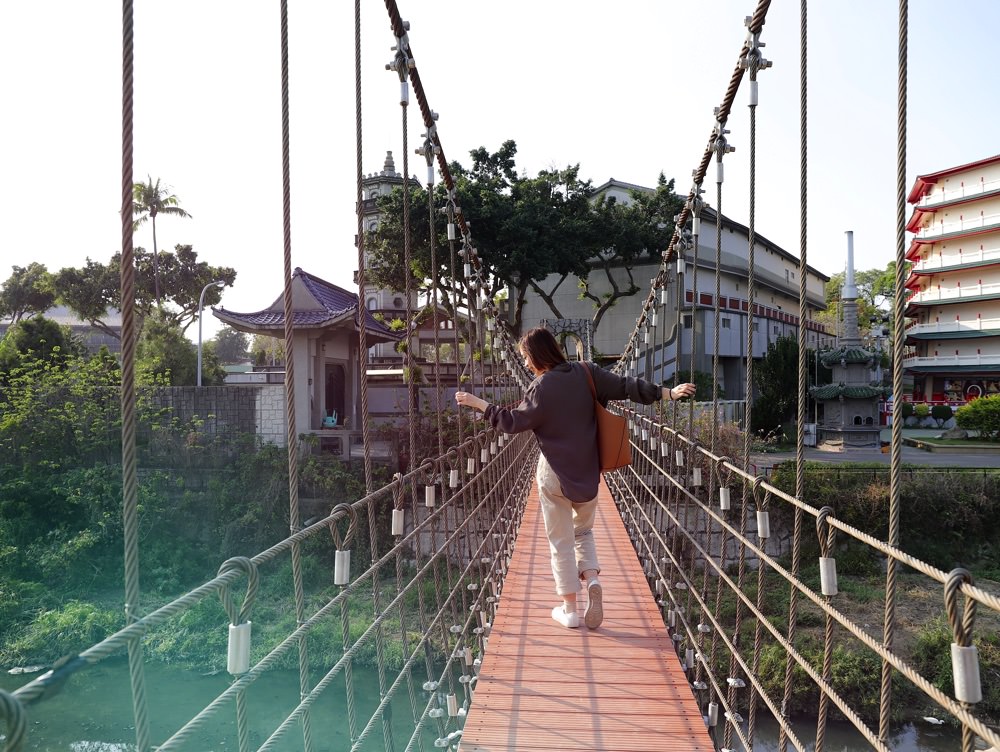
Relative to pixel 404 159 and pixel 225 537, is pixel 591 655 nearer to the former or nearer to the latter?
pixel 404 159

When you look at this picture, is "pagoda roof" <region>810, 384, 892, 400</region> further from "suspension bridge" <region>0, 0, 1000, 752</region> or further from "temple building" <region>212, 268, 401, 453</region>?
"suspension bridge" <region>0, 0, 1000, 752</region>

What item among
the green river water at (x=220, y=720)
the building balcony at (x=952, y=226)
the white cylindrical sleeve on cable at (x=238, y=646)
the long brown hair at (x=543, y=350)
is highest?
the building balcony at (x=952, y=226)

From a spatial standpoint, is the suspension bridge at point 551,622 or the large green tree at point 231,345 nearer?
the suspension bridge at point 551,622

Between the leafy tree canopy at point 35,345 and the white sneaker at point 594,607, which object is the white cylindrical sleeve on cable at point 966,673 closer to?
the white sneaker at point 594,607

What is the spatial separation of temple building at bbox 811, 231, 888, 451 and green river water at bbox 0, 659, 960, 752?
6317 mm

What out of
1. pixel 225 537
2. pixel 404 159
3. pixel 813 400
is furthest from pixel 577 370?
pixel 813 400

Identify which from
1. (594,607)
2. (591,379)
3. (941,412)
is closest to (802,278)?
(591,379)

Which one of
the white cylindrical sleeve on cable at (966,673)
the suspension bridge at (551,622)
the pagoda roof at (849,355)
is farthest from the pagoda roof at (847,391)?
the white cylindrical sleeve on cable at (966,673)

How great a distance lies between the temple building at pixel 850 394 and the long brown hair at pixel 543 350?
448 inches

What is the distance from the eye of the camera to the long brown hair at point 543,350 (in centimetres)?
194

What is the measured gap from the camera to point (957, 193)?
44.4 feet

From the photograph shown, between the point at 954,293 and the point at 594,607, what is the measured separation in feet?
46.6

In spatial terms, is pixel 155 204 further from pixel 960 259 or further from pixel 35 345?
pixel 960 259

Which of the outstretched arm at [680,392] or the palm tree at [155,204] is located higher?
the palm tree at [155,204]
